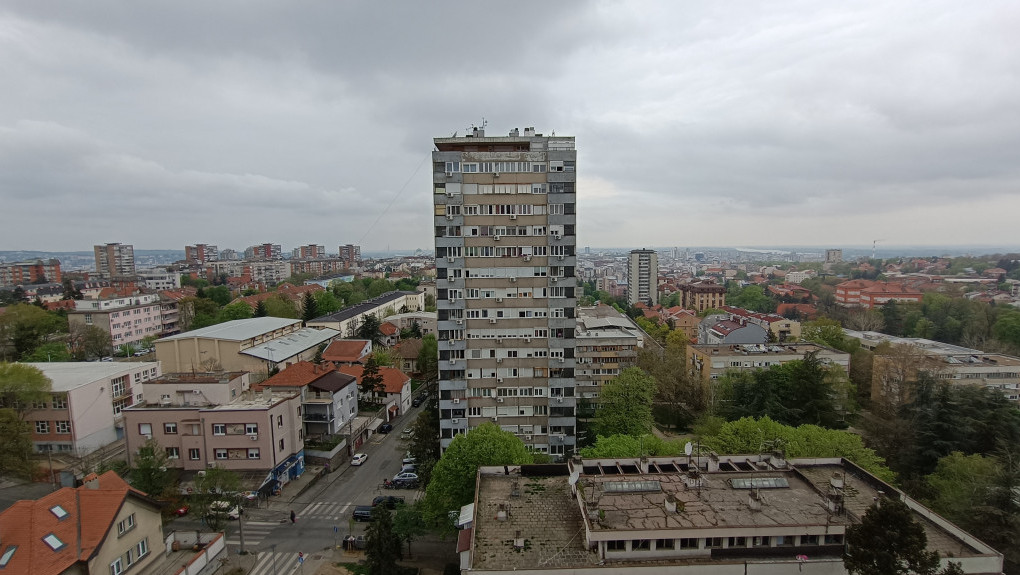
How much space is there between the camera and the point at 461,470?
60.0ft

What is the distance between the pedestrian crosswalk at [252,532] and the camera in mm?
19844

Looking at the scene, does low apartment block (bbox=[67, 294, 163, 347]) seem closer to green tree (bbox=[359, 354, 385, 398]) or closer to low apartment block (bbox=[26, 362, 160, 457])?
low apartment block (bbox=[26, 362, 160, 457])

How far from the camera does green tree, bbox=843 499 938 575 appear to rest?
1012 centimetres

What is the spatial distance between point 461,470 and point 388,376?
2061 cm

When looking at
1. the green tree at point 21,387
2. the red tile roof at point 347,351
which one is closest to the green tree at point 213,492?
the green tree at point 21,387

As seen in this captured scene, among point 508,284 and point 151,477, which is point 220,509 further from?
point 508,284

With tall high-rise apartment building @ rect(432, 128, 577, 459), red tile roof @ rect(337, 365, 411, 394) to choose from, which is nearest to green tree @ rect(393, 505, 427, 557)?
tall high-rise apartment building @ rect(432, 128, 577, 459)

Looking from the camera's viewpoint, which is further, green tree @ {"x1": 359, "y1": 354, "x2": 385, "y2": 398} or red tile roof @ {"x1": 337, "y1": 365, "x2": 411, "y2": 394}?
red tile roof @ {"x1": 337, "y1": 365, "x2": 411, "y2": 394}

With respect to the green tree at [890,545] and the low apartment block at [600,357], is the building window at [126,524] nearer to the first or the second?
the green tree at [890,545]

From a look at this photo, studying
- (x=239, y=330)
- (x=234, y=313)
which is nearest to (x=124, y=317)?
(x=234, y=313)

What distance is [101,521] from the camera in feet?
46.6

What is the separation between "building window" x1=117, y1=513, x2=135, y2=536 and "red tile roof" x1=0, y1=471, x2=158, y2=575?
23.0 inches

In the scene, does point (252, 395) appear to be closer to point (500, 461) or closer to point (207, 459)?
point (207, 459)

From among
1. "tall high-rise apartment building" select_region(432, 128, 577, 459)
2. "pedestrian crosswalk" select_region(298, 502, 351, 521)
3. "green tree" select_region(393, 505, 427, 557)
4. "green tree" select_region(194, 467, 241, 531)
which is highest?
"tall high-rise apartment building" select_region(432, 128, 577, 459)
